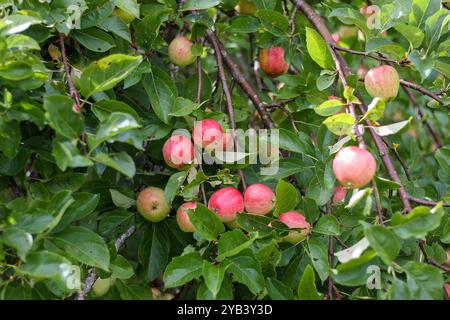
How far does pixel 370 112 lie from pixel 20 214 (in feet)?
2.18

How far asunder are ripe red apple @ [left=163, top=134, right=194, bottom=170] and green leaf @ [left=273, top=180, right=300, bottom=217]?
22cm

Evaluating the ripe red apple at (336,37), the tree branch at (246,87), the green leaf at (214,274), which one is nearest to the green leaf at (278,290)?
the green leaf at (214,274)

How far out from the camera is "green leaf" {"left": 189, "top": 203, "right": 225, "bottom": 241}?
1221 mm

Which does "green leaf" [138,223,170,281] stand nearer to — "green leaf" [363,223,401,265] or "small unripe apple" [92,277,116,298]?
"small unripe apple" [92,277,116,298]

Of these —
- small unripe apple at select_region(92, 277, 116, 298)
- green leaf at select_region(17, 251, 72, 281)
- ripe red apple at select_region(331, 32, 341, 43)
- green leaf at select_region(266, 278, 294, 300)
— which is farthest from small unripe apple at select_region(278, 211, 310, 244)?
ripe red apple at select_region(331, 32, 341, 43)

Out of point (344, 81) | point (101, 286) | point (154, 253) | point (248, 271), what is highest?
point (344, 81)

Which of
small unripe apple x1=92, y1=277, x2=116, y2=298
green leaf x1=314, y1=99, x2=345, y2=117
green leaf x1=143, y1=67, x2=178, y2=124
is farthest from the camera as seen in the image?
small unripe apple x1=92, y1=277, x2=116, y2=298

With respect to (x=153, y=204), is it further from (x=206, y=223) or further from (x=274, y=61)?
(x=274, y=61)

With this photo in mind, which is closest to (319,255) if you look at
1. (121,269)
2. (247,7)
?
(121,269)

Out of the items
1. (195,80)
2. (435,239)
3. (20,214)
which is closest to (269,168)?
(195,80)

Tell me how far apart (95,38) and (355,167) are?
0.69 meters

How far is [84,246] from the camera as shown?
119 centimetres

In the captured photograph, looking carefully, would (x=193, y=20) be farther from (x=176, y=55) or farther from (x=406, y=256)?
(x=406, y=256)
